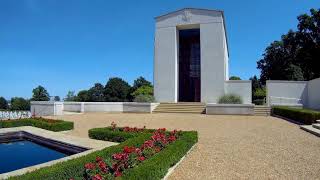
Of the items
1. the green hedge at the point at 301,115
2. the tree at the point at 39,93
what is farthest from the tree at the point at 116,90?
the green hedge at the point at 301,115

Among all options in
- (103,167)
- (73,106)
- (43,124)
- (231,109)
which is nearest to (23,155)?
(43,124)

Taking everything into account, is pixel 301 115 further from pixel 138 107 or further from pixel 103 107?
pixel 103 107

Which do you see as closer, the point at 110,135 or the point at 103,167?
the point at 103,167

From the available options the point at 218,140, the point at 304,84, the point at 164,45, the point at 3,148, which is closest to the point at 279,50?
the point at 304,84

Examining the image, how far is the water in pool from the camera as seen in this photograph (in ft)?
23.6

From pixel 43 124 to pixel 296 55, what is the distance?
115 feet

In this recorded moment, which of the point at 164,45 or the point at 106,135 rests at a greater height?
the point at 164,45

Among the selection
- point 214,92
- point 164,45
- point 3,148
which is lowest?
point 3,148

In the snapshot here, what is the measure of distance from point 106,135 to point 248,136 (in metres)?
4.69

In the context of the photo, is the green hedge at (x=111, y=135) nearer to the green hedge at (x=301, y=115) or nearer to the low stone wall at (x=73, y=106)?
the green hedge at (x=301, y=115)

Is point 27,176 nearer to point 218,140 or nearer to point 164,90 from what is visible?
point 218,140

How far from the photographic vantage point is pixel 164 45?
27312mm

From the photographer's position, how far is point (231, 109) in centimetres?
1962

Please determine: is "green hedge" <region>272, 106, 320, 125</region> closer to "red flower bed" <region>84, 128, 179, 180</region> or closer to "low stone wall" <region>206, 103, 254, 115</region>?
"low stone wall" <region>206, 103, 254, 115</region>
